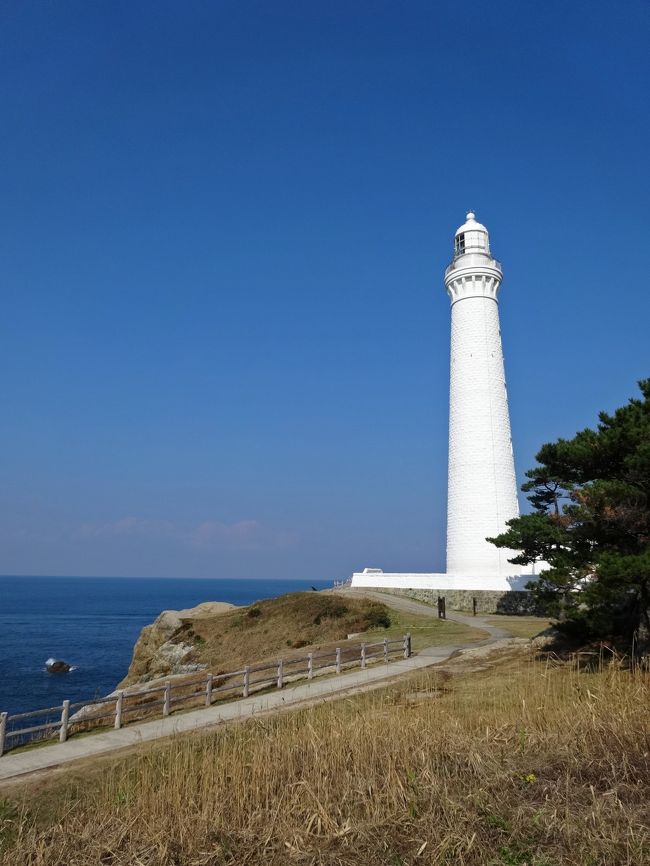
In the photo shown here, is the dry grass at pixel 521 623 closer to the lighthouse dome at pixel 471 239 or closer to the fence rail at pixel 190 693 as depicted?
the fence rail at pixel 190 693

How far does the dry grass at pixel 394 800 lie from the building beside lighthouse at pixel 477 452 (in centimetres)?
2989

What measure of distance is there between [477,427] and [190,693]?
1000 inches

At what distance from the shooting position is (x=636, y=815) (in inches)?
237

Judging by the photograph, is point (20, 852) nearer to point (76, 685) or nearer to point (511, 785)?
point (511, 785)

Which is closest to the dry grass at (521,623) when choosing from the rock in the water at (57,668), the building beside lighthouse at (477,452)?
the building beside lighthouse at (477,452)

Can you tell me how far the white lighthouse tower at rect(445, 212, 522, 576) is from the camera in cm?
3931

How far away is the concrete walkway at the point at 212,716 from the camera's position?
39.9 feet

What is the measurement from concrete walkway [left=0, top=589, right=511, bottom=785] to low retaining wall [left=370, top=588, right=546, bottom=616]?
14588mm

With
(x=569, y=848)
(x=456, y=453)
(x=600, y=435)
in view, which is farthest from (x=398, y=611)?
(x=569, y=848)

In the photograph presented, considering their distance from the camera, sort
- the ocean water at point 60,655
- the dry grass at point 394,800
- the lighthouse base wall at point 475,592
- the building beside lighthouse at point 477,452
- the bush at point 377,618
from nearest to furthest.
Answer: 1. the dry grass at point 394,800
2. the bush at point 377,618
3. the lighthouse base wall at point 475,592
4. the ocean water at point 60,655
5. the building beside lighthouse at point 477,452

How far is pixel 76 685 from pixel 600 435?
127 ft

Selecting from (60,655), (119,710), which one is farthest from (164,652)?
(60,655)

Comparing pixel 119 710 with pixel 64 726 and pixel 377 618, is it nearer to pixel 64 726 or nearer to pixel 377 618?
pixel 64 726

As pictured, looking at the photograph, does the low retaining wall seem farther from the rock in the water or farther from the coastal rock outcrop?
the rock in the water
